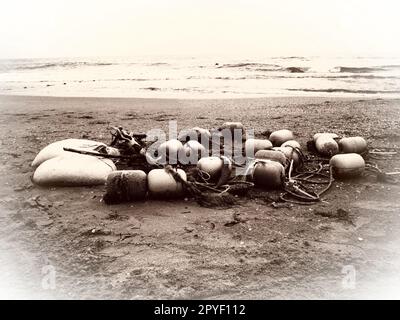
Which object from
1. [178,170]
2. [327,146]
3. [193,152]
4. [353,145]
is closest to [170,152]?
[193,152]

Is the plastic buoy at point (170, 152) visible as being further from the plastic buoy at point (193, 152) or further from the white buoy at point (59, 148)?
the white buoy at point (59, 148)

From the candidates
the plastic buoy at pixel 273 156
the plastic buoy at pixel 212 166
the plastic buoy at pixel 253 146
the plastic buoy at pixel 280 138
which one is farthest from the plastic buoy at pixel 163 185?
the plastic buoy at pixel 280 138

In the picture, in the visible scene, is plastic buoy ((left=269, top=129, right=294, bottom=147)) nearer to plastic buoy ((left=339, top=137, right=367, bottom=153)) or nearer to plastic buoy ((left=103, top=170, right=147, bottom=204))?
plastic buoy ((left=339, top=137, right=367, bottom=153))

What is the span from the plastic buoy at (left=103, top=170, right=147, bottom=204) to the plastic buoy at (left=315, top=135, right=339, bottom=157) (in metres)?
3.03

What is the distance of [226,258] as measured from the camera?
3.55 m

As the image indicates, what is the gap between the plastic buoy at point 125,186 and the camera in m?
4.64

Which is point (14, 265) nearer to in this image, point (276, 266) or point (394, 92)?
point (276, 266)

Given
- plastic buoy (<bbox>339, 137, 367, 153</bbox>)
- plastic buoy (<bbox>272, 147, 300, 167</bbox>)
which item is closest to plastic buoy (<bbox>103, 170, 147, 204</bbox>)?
plastic buoy (<bbox>272, 147, 300, 167</bbox>)

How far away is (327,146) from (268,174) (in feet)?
5.47

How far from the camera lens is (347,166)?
5.41m

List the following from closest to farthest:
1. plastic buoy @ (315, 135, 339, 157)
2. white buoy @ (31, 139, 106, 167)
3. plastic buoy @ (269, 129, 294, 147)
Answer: white buoy @ (31, 139, 106, 167) → plastic buoy @ (315, 135, 339, 157) → plastic buoy @ (269, 129, 294, 147)

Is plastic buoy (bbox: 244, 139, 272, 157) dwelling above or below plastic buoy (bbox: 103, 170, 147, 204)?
above

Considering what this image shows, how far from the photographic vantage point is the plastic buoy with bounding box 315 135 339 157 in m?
6.23

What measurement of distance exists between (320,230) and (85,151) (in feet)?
10.5
